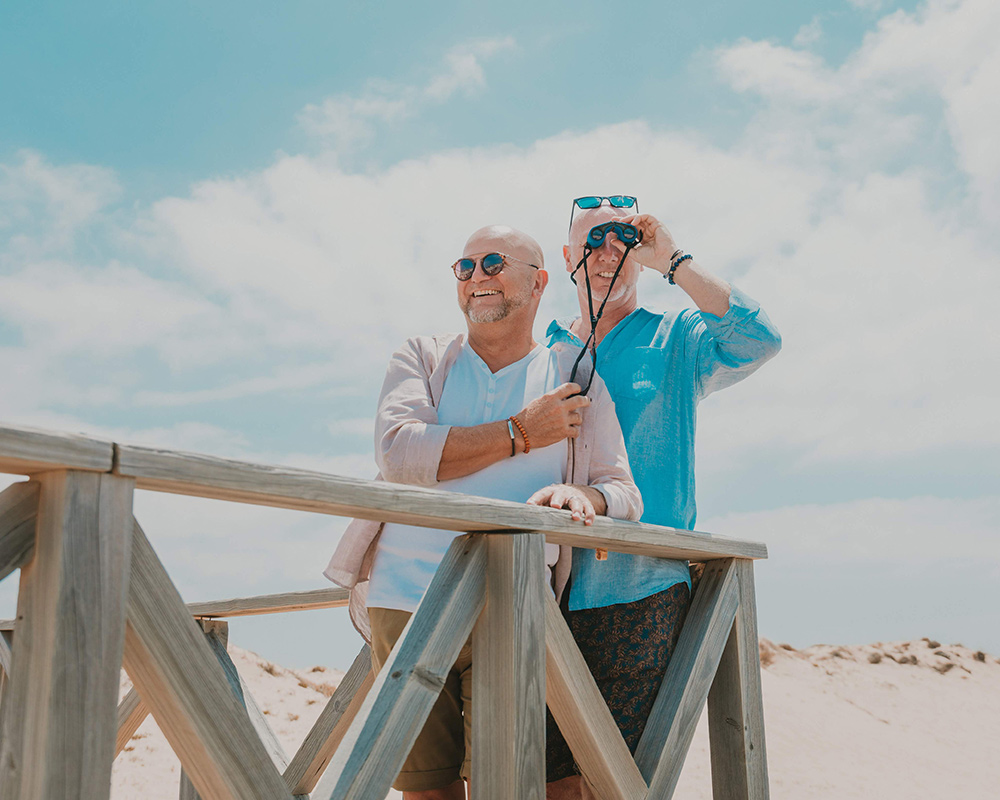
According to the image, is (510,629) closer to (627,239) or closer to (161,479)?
(161,479)

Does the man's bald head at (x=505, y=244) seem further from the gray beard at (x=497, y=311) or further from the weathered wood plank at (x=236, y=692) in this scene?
the weathered wood plank at (x=236, y=692)

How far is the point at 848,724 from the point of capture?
1075cm

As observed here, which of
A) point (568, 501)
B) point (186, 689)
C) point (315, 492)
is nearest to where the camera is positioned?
point (186, 689)

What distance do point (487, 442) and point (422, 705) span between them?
71 centimetres

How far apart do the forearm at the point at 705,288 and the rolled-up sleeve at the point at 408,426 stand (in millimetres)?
851

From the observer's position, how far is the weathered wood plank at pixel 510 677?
196 centimetres

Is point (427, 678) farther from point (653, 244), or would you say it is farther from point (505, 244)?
point (653, 244)

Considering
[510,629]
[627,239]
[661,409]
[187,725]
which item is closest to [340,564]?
[510,629]

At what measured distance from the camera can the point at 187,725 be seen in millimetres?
1489

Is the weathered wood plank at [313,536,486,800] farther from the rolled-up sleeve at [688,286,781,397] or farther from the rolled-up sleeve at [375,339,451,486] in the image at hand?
the rolled-up sleeve at [688,286,781,397]

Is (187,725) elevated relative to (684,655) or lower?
lower

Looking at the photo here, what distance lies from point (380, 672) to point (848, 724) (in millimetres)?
10487

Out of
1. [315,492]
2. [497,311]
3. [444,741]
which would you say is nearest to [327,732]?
[444,741]

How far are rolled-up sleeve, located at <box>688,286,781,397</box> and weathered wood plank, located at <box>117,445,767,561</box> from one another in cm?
65
